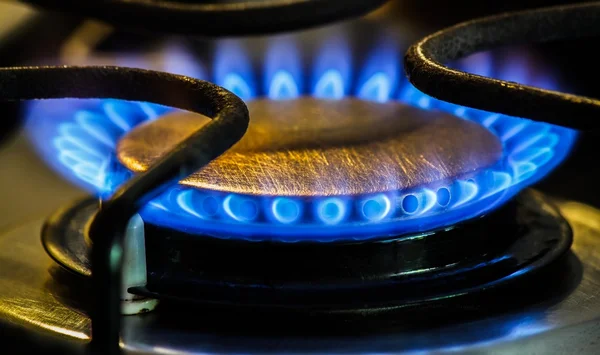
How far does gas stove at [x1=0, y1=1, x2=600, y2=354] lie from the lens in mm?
572

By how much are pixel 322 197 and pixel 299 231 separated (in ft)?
0.11

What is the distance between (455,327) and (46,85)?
41 cm

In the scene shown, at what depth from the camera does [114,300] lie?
504 millimetres

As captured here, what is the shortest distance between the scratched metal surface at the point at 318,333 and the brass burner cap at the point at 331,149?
0.39ft

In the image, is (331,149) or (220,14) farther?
(220,14)

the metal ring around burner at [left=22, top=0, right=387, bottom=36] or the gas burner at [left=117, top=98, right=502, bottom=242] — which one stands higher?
the metal ring around burner at [left=22, top=0, right=387, bottom=36]

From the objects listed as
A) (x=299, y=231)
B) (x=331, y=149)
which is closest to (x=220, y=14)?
(x=331, y=149)

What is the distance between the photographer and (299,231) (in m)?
0.62

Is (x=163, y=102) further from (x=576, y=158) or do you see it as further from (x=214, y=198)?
(x=576, y=158)

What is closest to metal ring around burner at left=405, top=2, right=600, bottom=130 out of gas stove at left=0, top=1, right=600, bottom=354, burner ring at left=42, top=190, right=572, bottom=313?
gas stove at left=0, top=1, right=600, bottom=354

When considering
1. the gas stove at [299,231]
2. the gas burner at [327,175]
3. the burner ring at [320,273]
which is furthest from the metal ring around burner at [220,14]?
the burner ring at [320,273]

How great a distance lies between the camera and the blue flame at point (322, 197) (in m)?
0.63

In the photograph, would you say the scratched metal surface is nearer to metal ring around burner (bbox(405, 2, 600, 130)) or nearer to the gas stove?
the gas stove

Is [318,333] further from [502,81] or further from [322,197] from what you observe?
[502,81]
